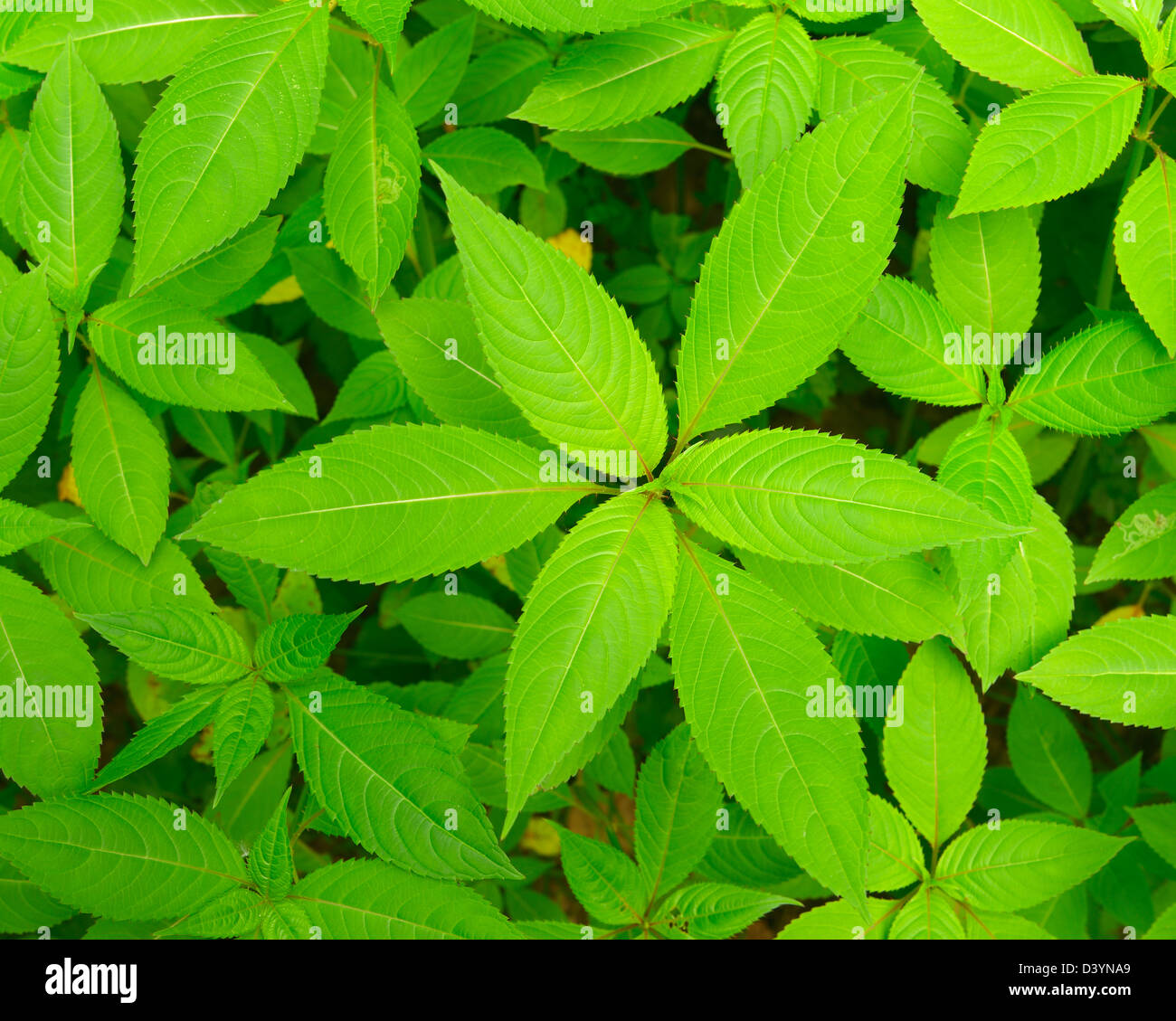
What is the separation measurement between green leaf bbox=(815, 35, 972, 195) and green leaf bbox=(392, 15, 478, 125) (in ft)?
3.37

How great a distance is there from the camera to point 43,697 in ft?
7.10

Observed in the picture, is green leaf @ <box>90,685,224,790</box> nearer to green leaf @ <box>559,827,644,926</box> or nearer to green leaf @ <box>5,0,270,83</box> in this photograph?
green leaf @ <box>559,827,644,926</box>

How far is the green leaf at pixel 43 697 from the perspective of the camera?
2.16 meters

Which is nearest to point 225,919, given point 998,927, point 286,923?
point 286,923

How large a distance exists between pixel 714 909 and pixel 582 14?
2184mm

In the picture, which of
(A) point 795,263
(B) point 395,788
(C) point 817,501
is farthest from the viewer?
(B) point 395,788

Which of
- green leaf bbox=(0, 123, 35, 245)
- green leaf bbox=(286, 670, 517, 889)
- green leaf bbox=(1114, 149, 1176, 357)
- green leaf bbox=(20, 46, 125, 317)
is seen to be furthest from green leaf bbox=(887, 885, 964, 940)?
green leaf bbox=(0, 123, 35, 245)

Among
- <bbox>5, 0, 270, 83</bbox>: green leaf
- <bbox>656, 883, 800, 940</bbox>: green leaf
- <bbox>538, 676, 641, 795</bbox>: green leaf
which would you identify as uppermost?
<bbox>5, 0, 270, 83</bbox>: green leaf

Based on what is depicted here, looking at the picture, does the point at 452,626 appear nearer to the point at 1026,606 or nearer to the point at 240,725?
the point at 240,725

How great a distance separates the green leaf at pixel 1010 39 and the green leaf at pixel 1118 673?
55.7 inches

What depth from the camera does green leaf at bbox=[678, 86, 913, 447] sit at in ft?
6.17

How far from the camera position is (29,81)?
7.81 feet

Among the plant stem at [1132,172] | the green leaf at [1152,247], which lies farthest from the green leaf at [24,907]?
the plant stem at [1132,172]
